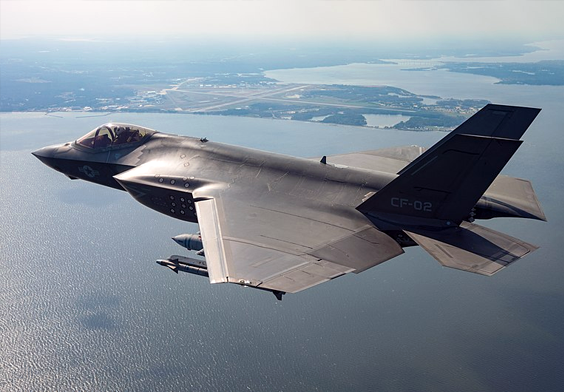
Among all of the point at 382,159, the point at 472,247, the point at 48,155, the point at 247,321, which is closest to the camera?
the point at 472,247

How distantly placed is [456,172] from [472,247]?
345cm

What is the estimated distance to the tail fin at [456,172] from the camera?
17.0 m

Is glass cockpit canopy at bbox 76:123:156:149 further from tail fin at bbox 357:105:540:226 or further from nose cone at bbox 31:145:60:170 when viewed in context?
tail fin at bbox 357:105:540:226

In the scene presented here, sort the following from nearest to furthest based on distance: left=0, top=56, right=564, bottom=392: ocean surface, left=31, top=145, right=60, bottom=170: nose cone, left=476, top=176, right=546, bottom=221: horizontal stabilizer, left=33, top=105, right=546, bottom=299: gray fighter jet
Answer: left=33, top=105, right=546, bottom=299: gray fighter jet → left=476, top=176, right=546, bottom=221: horizontal stabilizer → left=31, top=145, right=60, bottom=170: nose cone → left=0, top=56, right=564, bottom=392: ocean surface

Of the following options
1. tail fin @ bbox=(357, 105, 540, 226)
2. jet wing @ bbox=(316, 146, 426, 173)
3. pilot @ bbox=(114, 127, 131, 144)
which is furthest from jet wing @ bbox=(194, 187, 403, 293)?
pilot @ bbox=(114, 127, 131, 144)

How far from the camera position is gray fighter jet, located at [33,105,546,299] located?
16.1 m

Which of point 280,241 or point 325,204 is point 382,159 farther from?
point 280,241

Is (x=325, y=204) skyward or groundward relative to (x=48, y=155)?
groundward

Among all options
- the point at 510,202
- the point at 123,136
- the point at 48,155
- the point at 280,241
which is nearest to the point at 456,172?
the point at 510,202

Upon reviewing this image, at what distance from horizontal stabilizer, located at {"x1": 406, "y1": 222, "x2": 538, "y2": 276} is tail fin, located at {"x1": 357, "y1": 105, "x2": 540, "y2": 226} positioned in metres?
0.93

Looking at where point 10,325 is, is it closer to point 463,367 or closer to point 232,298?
point 232,298

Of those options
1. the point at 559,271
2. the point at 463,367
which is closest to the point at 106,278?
the point at 463,367

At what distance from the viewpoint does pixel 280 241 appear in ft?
57.8

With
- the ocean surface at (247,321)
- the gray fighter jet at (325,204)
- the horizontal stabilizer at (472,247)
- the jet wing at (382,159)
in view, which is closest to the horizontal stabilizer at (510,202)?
the gray fighter jet at (325,204)
